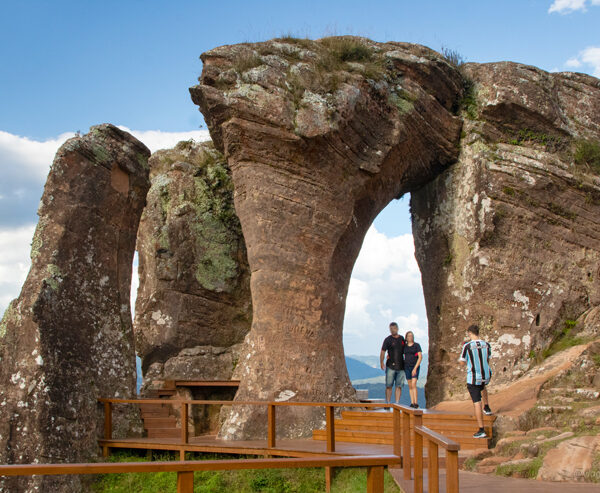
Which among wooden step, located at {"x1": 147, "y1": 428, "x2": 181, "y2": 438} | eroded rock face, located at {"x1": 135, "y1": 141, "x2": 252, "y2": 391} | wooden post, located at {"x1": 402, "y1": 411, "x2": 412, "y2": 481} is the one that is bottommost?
wooden step, located at {"x1": 147, "y1": 428, "x2": 181, "y2": 438}

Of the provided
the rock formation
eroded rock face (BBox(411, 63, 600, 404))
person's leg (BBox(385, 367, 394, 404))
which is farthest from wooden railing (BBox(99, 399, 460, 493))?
eroded rock face (BBox(411, 63, 600, 404))

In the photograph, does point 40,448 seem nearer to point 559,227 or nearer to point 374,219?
point 374,219

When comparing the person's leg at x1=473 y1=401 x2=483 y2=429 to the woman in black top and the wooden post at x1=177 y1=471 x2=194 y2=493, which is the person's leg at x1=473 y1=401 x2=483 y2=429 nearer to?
the woman in black top

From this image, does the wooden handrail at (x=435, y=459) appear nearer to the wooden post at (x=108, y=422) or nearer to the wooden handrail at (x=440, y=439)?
the wooden handrail at (x=440, y=439)

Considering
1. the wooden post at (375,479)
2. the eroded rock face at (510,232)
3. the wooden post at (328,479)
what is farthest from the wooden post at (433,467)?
the eroded rock face at (510,232)

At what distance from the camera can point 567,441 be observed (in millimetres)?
7184

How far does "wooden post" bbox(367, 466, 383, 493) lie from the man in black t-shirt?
28.4 ft

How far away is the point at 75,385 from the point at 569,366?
7518mm

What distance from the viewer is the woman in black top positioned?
476 inches

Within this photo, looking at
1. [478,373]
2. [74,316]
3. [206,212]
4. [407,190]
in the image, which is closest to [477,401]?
[478,373]

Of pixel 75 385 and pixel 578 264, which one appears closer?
pixel 75 385

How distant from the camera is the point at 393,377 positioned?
12852 millimetres

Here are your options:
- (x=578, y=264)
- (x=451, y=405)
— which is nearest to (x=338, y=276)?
(x=451, y=405)

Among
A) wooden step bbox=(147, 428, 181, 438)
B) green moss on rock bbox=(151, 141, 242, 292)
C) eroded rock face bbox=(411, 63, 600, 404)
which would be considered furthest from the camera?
green moss on rock bbox=(151, 141, 242, 292)
